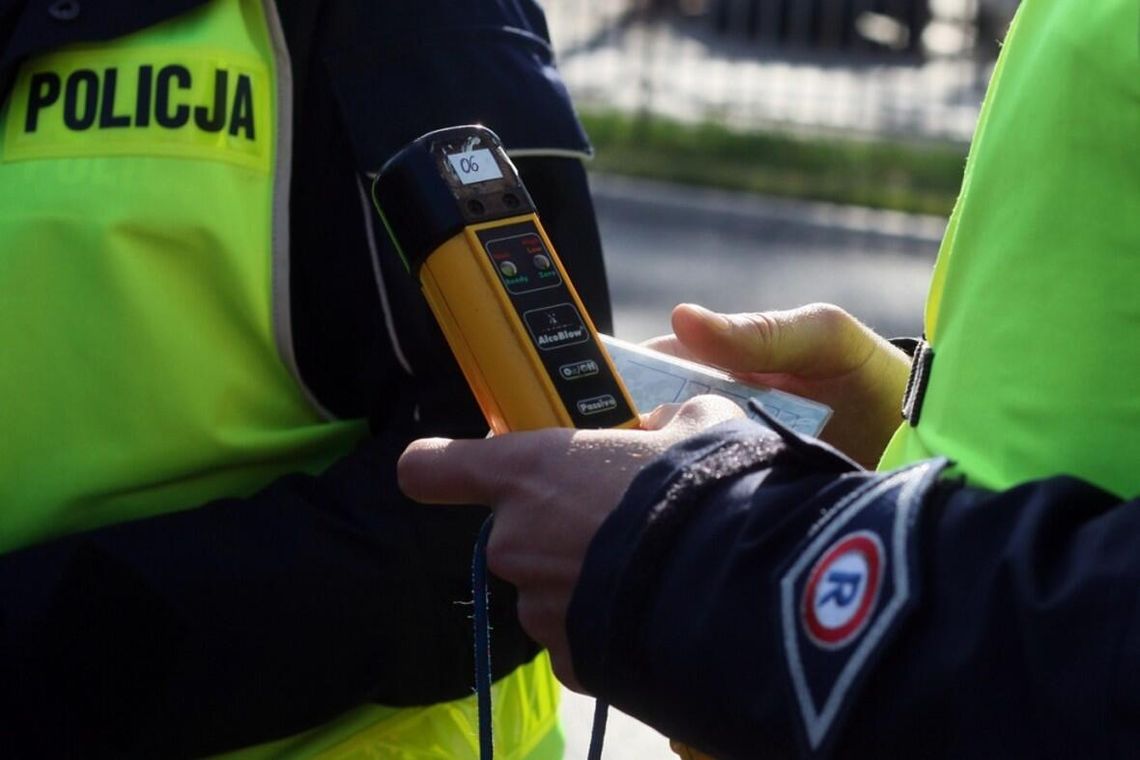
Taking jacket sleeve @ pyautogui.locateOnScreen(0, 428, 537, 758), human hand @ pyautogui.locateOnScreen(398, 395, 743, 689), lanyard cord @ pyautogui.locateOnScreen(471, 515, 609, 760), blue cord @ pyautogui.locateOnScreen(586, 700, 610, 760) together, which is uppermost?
human hand @ pyautogui.locateOnScreen(398, 395, 743, 689)

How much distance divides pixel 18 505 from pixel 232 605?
223mm

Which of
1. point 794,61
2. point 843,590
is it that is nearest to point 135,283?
point 843,590

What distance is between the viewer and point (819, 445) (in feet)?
3.34

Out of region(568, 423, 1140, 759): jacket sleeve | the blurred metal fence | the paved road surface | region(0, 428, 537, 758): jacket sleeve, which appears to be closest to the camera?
region(568, 423, 1140, 759): jacket sleeve

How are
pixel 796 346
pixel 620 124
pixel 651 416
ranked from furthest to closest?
pixel 620 124 → pixel 796 346 → pixel 651 416

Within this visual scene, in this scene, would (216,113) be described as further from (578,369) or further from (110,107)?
(578,369)

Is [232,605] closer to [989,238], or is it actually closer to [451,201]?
[451,201]

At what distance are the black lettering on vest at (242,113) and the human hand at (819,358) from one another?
431 millimetres

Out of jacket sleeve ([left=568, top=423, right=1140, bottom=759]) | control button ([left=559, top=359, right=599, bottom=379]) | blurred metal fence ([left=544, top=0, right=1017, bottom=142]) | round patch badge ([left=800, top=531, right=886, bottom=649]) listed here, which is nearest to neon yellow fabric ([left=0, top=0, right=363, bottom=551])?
control button ([left=559, top=359, right=599, bottom=379])

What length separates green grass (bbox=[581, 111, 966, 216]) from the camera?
8.36 meters

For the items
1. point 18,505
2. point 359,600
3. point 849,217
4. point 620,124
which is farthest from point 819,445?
point 620,124

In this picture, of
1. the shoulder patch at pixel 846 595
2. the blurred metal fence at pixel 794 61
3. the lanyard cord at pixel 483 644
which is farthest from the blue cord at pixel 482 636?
the blurred metal fence at pixel 794 61

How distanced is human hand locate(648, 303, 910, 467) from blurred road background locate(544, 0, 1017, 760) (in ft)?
14.8

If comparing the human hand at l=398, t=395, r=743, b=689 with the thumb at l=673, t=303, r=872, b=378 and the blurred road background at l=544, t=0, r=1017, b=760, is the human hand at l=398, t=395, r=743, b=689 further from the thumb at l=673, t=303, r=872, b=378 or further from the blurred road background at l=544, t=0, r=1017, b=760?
the blurred road background at l=544, t=0, r=1017, b=760
